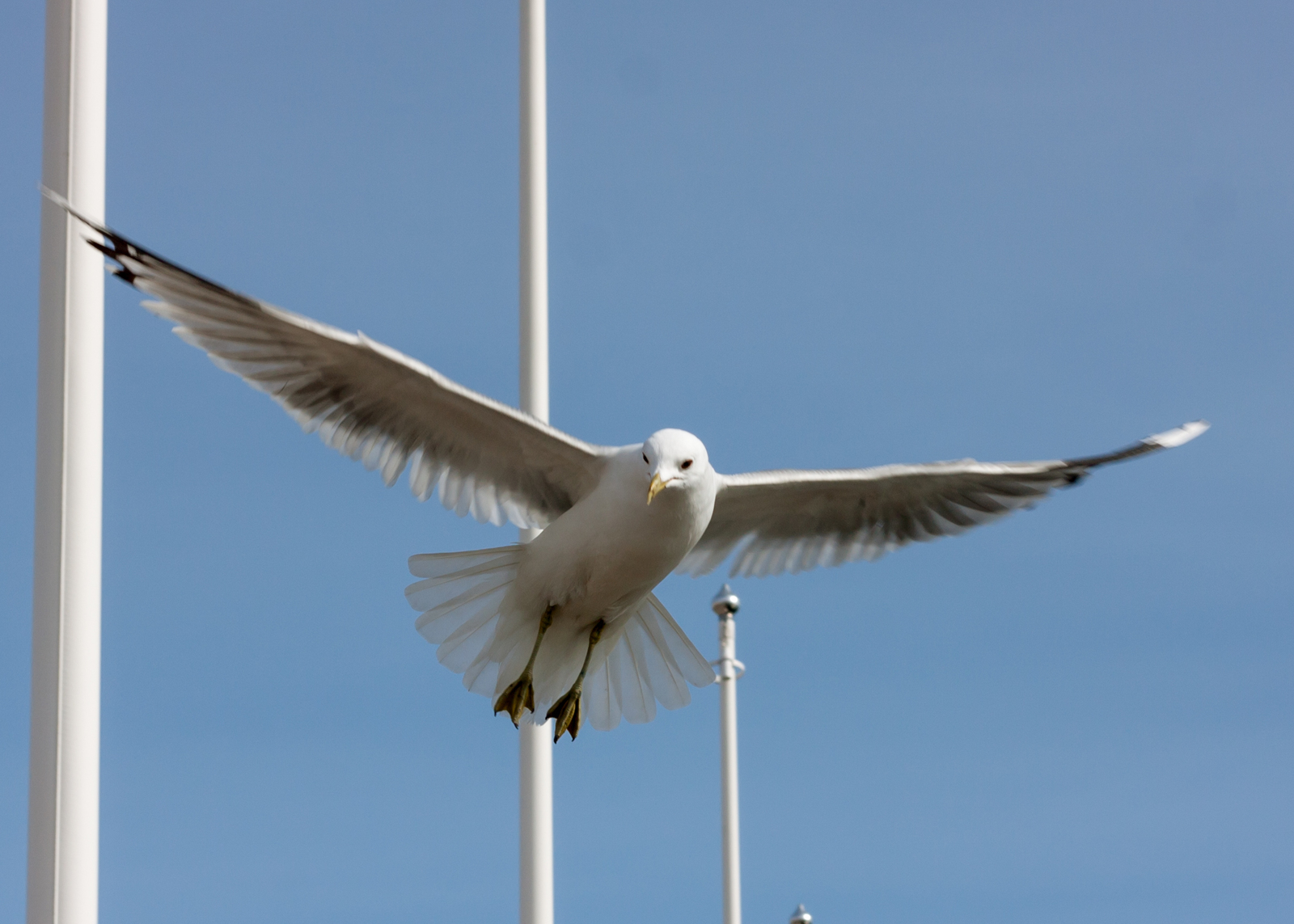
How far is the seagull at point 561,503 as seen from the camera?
301 inches

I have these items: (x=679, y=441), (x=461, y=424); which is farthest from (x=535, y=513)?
(x=679, y=441)

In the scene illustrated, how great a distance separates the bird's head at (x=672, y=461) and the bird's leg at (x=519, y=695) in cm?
111

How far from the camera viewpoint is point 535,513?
8.50 meters

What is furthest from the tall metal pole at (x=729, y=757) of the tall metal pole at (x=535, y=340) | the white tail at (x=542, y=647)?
the white tail at (x=542, y=647)

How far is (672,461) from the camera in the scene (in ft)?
24.2

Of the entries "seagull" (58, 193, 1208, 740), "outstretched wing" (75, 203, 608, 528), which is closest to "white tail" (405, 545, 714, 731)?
"seagull" (58, 193, 1208, 740)

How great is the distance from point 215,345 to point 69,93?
1.54 meters

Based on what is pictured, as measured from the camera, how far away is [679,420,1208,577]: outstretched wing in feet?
28.4

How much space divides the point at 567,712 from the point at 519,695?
0.92ft

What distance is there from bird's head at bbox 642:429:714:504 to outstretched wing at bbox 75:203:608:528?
613 mm

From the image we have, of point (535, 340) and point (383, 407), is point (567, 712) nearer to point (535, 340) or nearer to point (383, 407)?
point (383, 407)

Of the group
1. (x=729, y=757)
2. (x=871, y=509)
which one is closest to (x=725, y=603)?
(x=729, y=757)

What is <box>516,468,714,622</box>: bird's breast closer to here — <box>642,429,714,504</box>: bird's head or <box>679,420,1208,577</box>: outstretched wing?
<box>642,429,714,504</box>: bird's head

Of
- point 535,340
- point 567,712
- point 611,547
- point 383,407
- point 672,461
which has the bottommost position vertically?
point 567,712
